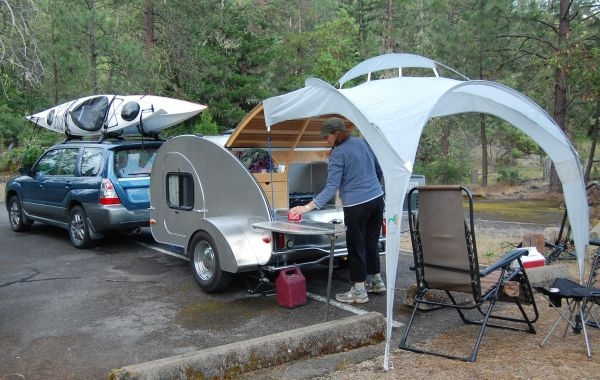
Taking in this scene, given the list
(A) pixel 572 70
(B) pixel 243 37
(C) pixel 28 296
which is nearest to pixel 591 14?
(A) pixel 572 70

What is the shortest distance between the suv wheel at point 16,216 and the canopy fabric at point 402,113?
241 inches

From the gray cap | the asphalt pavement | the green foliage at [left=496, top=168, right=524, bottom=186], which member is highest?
the gray cap

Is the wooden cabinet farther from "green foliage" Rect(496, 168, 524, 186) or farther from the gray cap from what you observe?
"green foliage" Rect(496, 168, 524, 186)

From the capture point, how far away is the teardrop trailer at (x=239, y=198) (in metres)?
5.65

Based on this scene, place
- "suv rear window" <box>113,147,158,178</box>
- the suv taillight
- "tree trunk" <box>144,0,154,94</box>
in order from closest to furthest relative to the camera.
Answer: the suv taillight
"suv rear window" <box>113,147,158,178</box>
"tree trunk" <box>144,0,154,94</box>

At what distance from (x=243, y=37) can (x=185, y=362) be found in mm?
20972

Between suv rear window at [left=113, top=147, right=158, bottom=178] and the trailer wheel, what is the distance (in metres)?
2.41

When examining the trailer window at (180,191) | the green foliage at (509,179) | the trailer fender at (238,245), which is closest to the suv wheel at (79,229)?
the trailer window at (180,191)

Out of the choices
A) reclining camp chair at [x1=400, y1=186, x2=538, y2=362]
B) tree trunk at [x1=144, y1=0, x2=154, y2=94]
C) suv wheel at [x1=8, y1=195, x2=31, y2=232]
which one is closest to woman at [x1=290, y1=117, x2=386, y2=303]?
reclining camp chair at [x1=400, y1=186, x2=538, y2=362]

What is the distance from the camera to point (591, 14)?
1603 cm

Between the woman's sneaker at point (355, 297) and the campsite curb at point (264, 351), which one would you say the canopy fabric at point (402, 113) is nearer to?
the campsite curb at point (264, 351)

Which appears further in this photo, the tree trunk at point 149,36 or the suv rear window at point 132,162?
the tree trunk at point 149,36

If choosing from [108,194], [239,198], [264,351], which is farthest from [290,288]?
[108,194]

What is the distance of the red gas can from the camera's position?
5.62m
